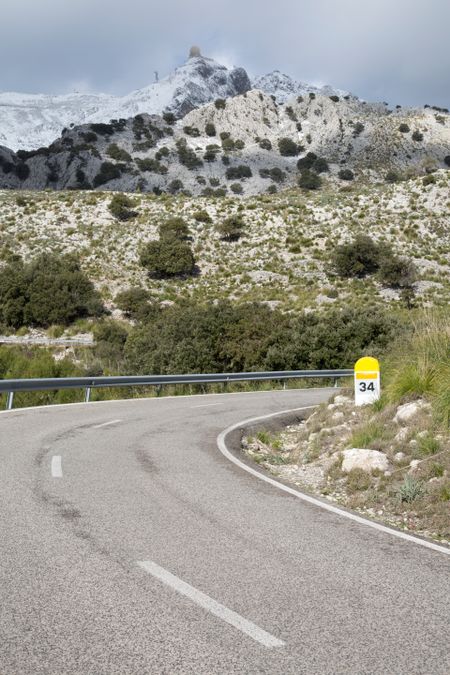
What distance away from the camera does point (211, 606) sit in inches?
165

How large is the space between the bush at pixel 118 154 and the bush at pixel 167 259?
162 ft

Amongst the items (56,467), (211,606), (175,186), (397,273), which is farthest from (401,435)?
(175,186)

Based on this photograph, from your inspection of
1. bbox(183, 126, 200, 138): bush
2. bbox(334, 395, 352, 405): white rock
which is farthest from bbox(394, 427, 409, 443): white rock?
bbox(183, 126, 200, 138): bush

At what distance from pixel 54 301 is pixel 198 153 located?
66.8 m

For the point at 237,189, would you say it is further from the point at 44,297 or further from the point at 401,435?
the point at 401,435

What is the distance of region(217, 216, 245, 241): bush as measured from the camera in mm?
59906

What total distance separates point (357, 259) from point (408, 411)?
45095 millimetres

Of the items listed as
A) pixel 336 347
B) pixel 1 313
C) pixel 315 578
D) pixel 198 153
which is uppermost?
pixel 198 153

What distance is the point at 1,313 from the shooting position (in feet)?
145

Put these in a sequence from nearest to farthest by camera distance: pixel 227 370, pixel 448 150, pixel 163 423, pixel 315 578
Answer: pixel 315 578
pixel 163 423
pixel 227 370
pixel 448 150

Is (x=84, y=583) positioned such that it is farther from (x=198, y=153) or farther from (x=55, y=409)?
(x=198, y=153)

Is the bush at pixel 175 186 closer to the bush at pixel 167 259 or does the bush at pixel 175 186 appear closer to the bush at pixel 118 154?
the bush at pixel 118 154

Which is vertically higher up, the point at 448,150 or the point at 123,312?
the point at 448,150

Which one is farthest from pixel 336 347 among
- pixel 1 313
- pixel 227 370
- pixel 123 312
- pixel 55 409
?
pixel 1 313
